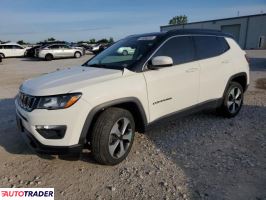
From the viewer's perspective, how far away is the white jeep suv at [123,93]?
3072 mm

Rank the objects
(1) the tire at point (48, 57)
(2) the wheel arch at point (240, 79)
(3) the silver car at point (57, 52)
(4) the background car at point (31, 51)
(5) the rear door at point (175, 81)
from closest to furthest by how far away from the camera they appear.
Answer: (5) the rear door at point (175, 81)
(2) the wheel arch at point (240, 79)
(3) the silver car at point (57, 52)
(1) the tire at point (48, 57)
(4) the background car at point (31, 51)

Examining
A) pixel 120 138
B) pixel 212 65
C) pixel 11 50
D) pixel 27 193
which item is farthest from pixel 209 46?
pixel 11 50

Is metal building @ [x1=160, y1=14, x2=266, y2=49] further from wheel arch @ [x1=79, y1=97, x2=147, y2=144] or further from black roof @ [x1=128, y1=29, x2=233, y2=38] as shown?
wheel arch @ [x1=79, y1=97, x2=147, y2=144]

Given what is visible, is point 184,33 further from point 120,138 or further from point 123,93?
point 120,138

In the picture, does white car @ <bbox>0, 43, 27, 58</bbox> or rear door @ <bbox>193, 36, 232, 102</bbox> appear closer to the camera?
rear door @ <bbox>193, 36, 232, 102</bbox>

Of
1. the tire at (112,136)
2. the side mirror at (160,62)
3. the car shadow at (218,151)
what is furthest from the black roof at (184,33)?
the tire at (112,136)

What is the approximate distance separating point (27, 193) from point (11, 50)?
1114 inches

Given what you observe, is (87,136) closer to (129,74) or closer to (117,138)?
(117,138)

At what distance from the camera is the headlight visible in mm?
3031

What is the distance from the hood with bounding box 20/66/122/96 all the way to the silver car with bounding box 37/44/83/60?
22.9m

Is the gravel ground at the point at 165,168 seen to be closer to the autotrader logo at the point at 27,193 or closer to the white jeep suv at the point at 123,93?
the autotrader logo at the point at 27,193

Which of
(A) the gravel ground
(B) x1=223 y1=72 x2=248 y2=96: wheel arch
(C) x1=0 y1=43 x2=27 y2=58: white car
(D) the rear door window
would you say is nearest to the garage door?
(C) x1=0 y1=43 x2=27 y2=58: white car

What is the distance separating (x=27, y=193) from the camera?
2.98 m

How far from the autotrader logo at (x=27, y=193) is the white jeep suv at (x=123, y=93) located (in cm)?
44
